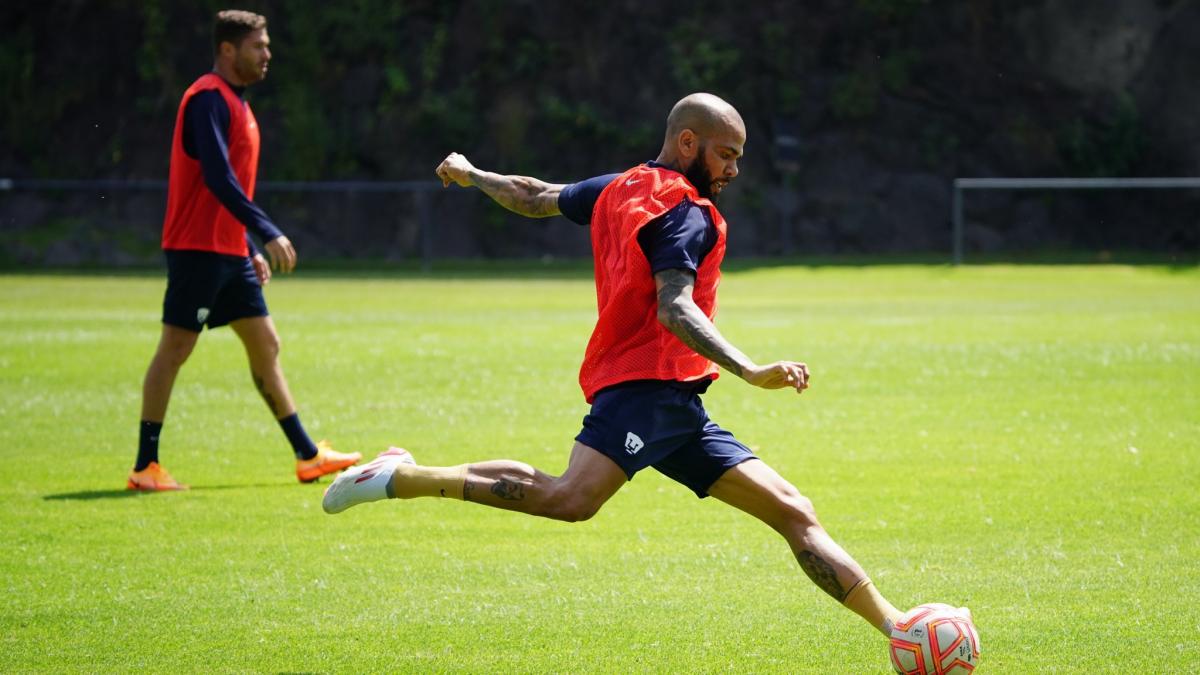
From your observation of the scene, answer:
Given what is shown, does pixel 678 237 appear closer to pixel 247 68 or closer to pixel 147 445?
pixel 247 68

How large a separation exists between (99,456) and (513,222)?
30.0 metres

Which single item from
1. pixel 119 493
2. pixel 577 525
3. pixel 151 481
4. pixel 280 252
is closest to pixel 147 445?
pixel 151 481

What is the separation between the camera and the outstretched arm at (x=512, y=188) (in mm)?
6355

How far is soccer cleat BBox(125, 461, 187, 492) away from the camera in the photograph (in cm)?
908

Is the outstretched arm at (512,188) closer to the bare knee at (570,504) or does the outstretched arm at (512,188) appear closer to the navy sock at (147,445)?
the bare knee at (570,504)

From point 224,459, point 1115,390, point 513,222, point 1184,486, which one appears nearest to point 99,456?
point 224,459

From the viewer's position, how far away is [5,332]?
63.9ft

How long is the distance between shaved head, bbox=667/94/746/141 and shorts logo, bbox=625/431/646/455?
1.12 m

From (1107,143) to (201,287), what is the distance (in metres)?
33.1

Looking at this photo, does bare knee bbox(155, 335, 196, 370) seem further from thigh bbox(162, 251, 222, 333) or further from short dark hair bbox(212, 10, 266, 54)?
short dark hair bbox(212, 10, 266, 54)

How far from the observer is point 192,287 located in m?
9.09

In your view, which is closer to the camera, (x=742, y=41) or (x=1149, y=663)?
(x=1149, y=663)

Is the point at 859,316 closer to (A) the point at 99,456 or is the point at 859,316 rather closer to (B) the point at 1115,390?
(B) the point at 1115,390

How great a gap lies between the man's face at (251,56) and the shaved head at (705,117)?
435 cm
